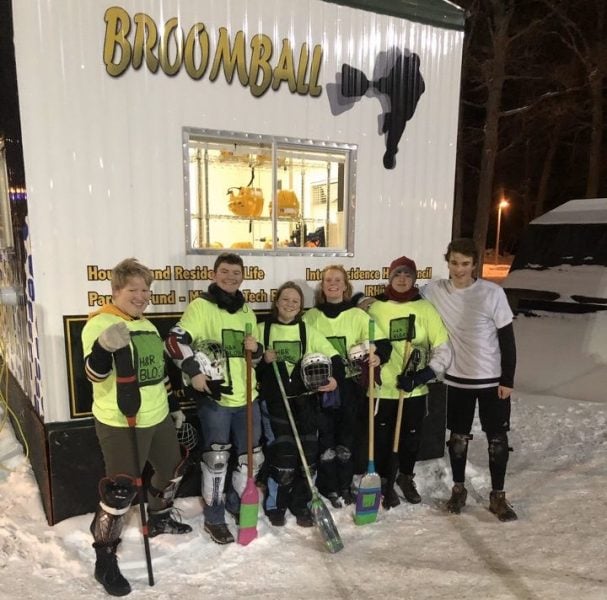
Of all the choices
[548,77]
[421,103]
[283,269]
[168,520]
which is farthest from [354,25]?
[548,77]

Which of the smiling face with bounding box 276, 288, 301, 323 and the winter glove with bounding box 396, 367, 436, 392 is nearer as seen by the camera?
the smiling face with bounding box 276, 288, 301, 323

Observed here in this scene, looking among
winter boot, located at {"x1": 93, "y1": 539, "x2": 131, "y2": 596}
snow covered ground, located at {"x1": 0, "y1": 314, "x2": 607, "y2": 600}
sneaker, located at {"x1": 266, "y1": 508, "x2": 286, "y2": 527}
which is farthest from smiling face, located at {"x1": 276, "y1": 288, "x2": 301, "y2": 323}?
winter boot, located at {"x1": 93, "y1": 539, "x2": 131, "y2": 596}

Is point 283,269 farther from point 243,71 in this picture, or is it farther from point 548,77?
point 548,77

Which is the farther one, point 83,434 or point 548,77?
point 548,77

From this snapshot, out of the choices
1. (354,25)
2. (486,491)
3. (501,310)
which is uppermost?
(354,25)

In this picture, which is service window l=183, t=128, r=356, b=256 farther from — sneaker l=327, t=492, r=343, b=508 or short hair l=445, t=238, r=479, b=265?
sneaker l=327, t=492, r=343, b=508

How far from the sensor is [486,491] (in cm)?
420

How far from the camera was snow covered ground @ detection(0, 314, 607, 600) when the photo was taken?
2.98m

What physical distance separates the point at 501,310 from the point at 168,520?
2729 millimetres

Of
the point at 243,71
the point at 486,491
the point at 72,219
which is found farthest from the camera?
the point at 486,491

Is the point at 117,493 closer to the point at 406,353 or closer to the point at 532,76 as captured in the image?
the point at 406,353

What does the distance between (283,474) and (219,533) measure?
56cm

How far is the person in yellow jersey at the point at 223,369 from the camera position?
3328 millimetres

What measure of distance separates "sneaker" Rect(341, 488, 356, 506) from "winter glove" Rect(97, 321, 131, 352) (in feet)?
6.99
